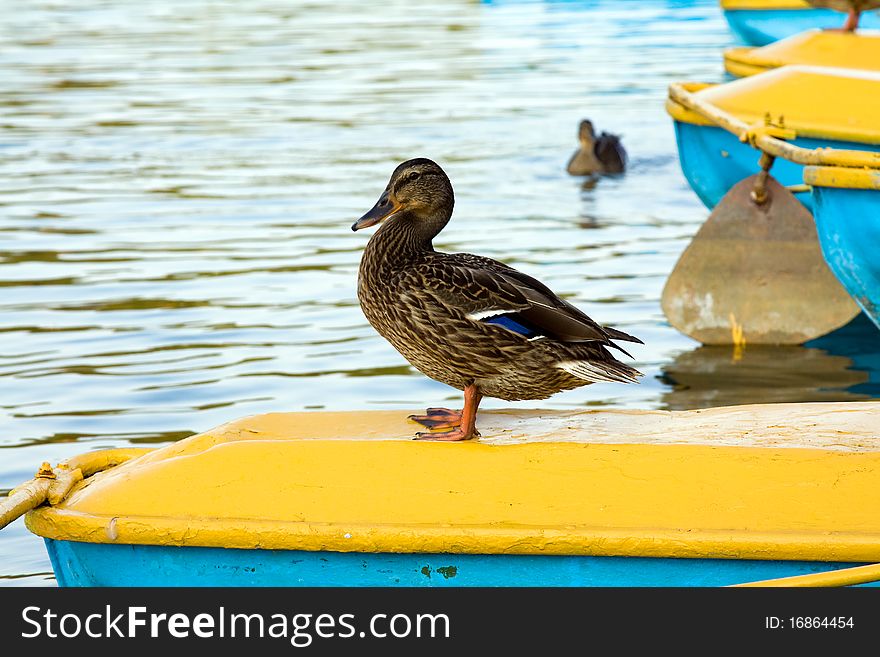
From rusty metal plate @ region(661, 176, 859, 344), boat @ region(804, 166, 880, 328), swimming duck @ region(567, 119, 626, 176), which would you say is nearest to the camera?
boat @ region(804, 166, 880, 328)

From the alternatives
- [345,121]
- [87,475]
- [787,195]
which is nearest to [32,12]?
[345,121]

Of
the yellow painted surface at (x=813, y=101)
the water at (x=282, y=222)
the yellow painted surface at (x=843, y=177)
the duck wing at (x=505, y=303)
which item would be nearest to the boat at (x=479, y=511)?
the duck wing at (x=505, y=303)

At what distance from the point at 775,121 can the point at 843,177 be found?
229 centimetres

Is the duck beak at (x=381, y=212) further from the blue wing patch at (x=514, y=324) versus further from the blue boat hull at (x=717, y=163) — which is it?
the blue boat hull at (x=717, y=163)

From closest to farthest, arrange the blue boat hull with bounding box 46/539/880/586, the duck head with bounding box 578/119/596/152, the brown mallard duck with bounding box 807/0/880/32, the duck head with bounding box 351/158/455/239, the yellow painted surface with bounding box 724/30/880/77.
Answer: the blue boat hull with bounding box 46/539/880/586, the duck head with bounding box 351/158/455/239, the yellow painted surface with bounding box 724/30/880/77, the brown mallard duck with bounding box 807/0/880/32, the duck head with bounding box 578/119/596/152

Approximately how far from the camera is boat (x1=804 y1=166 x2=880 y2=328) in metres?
7.80

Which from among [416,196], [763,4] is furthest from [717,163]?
[763,4]

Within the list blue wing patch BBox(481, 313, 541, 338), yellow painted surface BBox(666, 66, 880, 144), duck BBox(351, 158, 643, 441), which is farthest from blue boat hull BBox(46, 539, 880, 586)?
yellow painted surface BBox(666, 66, 880, 144)

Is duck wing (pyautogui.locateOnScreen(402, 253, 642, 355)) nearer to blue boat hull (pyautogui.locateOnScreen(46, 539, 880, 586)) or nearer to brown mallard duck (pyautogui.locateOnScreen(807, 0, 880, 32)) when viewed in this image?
blue boat hull (pyautogui.locateOnScreen(46, 539, 880, 586))

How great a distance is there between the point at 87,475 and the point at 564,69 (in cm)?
2092

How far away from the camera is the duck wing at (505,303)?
4.90 meters

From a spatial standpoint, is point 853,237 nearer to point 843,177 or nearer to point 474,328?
point 843,177

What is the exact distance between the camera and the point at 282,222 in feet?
43.7
